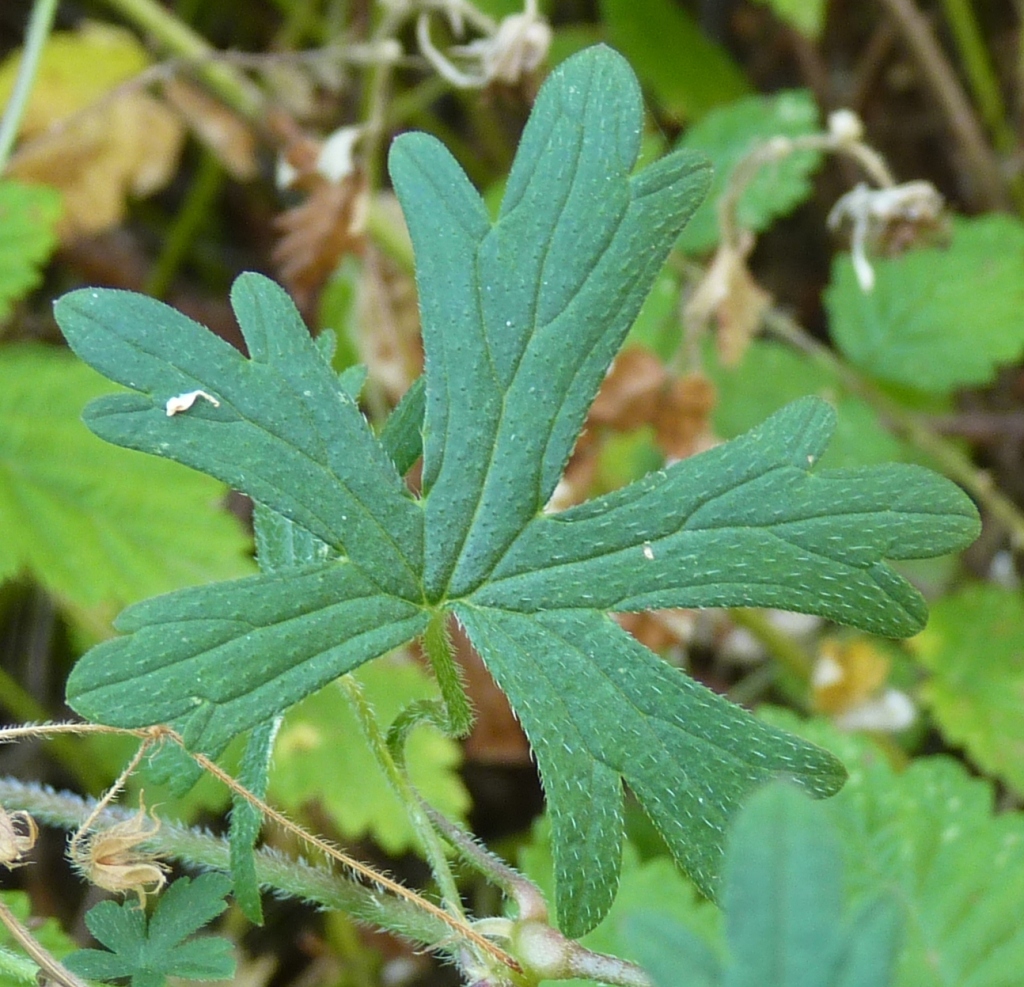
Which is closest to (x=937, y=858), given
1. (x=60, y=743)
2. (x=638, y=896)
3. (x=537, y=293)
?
(x=638, y=896)

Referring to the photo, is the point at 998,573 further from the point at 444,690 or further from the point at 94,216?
the point at 94,216

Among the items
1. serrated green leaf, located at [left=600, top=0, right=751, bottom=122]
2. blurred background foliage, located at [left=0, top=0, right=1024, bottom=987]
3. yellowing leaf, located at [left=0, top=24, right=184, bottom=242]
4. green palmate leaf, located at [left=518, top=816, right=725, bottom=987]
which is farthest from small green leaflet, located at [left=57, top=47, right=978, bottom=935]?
serrated green leaf, located at [left=600, top=0, right=751, bottom=122]

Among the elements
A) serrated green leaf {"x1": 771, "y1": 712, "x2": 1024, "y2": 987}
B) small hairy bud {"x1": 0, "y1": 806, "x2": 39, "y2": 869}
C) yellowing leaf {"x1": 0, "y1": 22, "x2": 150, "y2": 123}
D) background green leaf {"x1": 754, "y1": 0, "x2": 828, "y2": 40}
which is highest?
background green leaf {"x1": 754, "y1": 0, "x2": 828, "y2": 40}

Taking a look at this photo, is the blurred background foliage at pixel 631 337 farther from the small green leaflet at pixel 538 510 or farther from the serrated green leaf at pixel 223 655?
the serrated green leaf at pixel 223 655

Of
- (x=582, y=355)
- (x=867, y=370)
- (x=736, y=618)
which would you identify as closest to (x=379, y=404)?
(x=736, y=618)

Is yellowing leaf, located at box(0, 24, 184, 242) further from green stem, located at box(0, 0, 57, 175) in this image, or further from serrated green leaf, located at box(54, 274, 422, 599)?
serrated green leaf, located at box(54, 274, 422, 599)

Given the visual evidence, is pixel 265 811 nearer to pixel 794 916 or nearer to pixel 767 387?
pixel 794 916
